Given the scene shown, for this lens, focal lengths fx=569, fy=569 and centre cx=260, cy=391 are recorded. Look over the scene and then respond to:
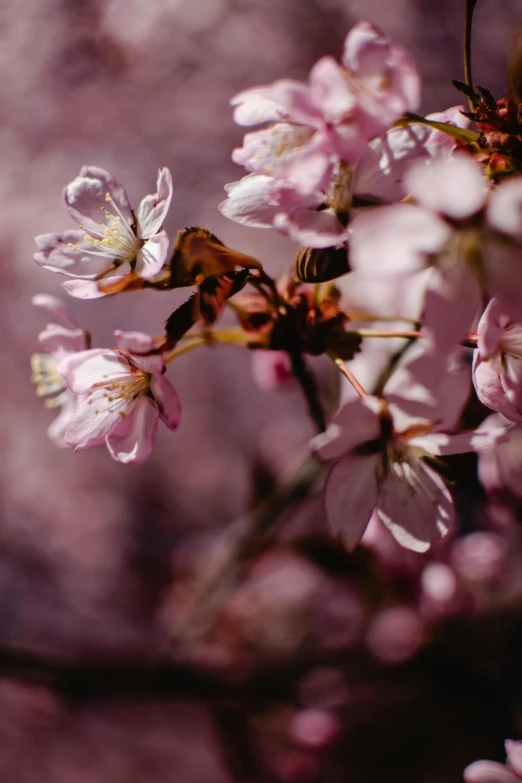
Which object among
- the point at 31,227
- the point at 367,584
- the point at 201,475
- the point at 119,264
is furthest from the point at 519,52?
the point at 31,227

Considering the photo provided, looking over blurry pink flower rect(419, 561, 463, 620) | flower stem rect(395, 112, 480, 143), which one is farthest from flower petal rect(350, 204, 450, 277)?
blurry pink flower rect(419, 561, 463, 620)

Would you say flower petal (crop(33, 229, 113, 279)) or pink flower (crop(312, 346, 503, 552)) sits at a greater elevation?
A: flower petal (crop(33, 229, 113, 279))

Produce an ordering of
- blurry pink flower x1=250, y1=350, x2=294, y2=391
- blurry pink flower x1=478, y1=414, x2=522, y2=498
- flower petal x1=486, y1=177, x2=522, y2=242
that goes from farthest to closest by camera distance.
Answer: blurry pink flower x1=250, y1=350, x2=294, y2=391 → blurry pink flower x1=478, y1=414, x2=522, y2=498 → flower petal x1=486, y1=177, x2=522, y2=242

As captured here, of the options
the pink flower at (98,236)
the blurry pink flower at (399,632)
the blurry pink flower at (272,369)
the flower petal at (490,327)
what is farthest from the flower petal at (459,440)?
the blurry pink flower at (399,632)

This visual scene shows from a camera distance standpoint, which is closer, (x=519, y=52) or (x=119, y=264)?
(x=519, y=52)

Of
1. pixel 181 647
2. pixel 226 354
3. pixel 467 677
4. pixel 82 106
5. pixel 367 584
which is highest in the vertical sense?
pixel 82 106

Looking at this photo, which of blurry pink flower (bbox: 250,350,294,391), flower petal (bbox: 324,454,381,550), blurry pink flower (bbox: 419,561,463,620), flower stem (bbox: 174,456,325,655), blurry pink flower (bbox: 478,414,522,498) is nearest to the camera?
flower petal (bbox: 324,454,381,550)

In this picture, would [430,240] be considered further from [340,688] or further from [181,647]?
[340,688]

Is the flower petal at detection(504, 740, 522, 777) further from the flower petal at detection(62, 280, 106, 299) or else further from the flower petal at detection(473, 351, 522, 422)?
the flower petal at detection(62, 280, 106, 299)

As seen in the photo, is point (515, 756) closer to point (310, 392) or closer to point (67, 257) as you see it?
point (310, 392)
